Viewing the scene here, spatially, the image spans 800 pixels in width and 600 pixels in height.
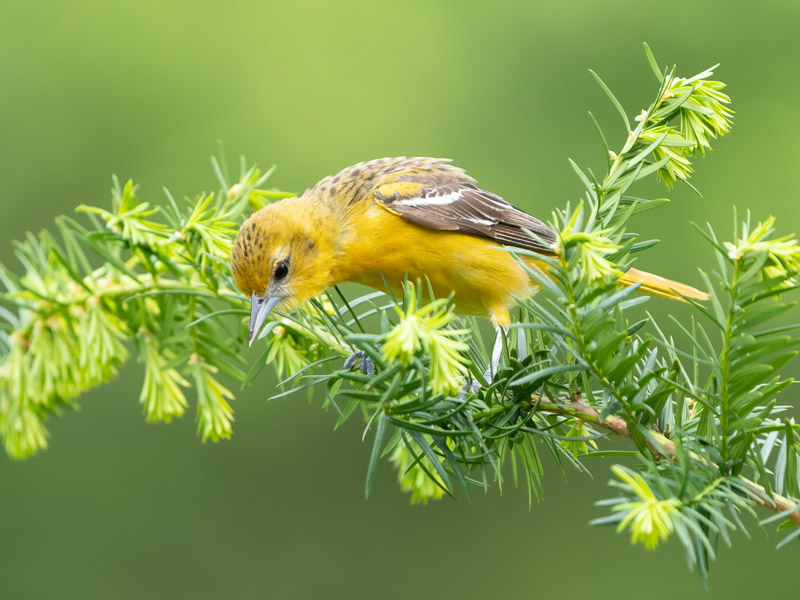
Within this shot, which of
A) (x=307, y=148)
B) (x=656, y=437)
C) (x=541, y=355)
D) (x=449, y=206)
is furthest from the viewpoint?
(x=307, y=148)

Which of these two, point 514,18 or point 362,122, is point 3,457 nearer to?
point 362,122

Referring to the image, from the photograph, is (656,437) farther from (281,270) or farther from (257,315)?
(281,270)

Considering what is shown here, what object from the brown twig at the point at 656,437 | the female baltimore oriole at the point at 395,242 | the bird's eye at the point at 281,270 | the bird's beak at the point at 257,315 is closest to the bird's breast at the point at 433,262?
the female baltimore oriole at the point at 395,242

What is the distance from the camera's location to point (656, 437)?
1.21 meters

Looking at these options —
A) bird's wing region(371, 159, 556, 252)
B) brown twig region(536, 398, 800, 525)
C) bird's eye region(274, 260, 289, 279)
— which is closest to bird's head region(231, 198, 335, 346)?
bird's eye region(274, 260, 289, 279)

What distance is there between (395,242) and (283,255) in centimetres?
38

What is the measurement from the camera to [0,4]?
5250 mm

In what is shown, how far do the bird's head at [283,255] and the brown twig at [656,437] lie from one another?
2.68 feet

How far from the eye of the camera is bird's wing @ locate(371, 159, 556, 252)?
2.70 m

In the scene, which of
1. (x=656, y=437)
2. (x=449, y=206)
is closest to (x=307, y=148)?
(x=449, y=206)

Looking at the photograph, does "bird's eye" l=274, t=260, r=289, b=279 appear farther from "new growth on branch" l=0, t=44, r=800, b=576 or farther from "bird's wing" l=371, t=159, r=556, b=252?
"bird's wing" l=371, t=159, r=556, b=252

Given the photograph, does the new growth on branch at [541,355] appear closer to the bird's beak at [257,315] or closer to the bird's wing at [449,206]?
the bird's beak at [257,315]

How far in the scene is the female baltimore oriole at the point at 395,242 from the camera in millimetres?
2457

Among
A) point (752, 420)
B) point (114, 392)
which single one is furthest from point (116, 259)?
point (114, 392)
